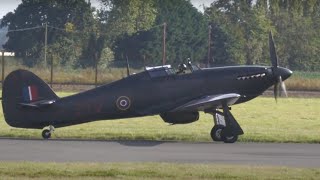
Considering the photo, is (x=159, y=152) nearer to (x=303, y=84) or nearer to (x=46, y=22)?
(x=303, y=84)

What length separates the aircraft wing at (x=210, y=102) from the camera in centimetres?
2259

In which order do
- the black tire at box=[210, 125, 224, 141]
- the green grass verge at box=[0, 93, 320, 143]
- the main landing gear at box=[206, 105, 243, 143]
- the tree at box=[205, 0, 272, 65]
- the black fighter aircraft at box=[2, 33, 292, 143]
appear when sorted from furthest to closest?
the tree at box=[205, 0, 272, 65]
the green grass verge at box=[0, 93, 320, 143]
the black tire at box=[210, 125, 224, 141]
the black fighter aircraft at box=[2, 33, 292, 143]
the main landing gear at box=[206, 105, 243, 143]

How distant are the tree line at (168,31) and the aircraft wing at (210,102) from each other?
6555 centimetres

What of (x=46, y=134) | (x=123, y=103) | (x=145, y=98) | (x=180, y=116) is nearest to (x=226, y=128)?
(x=180, y=116)

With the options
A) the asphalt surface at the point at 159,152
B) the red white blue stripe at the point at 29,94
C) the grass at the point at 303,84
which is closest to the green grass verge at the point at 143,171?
the asphalt surface at the point at 159,152

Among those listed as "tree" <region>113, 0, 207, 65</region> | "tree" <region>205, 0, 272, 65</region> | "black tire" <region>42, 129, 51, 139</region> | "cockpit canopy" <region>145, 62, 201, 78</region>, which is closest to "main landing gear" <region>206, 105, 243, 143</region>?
"cockpit canopy" <region>145, 62, 201, 78</region>

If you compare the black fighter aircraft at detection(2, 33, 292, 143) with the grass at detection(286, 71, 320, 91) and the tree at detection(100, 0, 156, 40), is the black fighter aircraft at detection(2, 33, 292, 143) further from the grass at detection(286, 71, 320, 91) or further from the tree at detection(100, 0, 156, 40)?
the tree at detection(100, 0, 156, 40)

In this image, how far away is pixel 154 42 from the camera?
305 feet

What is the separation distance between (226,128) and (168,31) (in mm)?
73077

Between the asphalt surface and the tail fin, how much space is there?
0.61m

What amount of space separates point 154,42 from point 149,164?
76.3 meters

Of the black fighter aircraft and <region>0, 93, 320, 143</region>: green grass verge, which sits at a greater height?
the black fighter aircraft

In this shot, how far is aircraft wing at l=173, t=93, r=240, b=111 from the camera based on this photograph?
22.6m

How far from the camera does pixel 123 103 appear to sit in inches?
899
